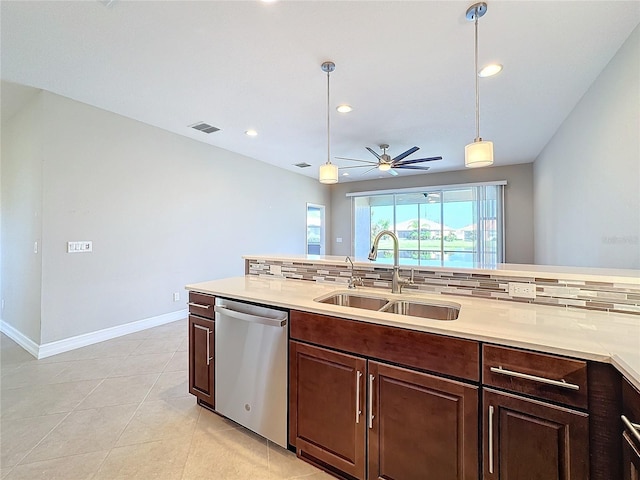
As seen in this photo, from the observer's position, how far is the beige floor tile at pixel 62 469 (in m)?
1.50

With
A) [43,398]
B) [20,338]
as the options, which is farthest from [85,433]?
[20,338]

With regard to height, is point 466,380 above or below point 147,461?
above

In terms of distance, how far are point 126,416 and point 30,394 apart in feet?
3.26

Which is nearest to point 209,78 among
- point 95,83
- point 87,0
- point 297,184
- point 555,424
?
point 87,0

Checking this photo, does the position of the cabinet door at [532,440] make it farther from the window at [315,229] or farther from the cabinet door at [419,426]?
the window at [315,229]

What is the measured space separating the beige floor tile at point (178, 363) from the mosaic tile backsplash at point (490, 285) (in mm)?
1436

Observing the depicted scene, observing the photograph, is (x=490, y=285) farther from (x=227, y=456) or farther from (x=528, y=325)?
(x=227, y=456)

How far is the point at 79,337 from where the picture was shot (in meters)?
3.18

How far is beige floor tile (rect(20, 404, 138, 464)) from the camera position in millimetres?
1681

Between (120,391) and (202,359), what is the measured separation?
954 mm

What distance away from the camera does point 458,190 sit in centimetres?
635

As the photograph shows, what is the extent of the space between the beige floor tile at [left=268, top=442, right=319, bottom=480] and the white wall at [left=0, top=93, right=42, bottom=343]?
9.79 ft

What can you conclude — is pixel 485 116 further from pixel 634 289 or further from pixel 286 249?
pixel 286 249

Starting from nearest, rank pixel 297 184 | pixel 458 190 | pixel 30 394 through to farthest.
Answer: pixel 30 394 < pixel 458 190 < pixel 297 184
